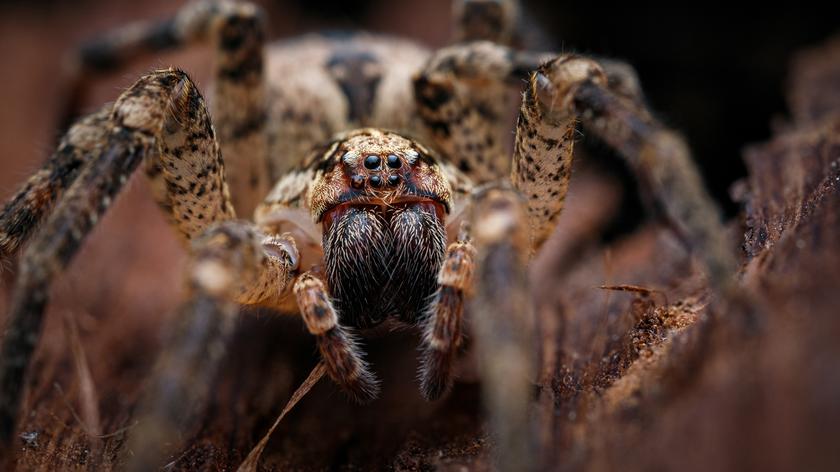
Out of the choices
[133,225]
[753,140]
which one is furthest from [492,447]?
[753,140]

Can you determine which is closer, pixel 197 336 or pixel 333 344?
pixel 197 336

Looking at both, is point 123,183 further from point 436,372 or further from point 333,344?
point 436,372

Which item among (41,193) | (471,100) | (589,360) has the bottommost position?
(589,360)

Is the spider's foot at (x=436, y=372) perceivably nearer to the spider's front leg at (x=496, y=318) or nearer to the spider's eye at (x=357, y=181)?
the spider's front leg at (x=496, y=318)

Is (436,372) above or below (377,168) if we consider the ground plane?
below

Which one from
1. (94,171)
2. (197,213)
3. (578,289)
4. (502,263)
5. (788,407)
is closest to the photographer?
(788,407)

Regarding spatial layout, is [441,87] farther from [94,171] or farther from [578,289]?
[94,171]

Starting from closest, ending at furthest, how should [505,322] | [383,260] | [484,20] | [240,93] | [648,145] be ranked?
[505,322]
[648,145]
[383,260]
[240,93]
[484,20]

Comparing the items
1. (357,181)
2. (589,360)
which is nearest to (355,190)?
(357,181)
